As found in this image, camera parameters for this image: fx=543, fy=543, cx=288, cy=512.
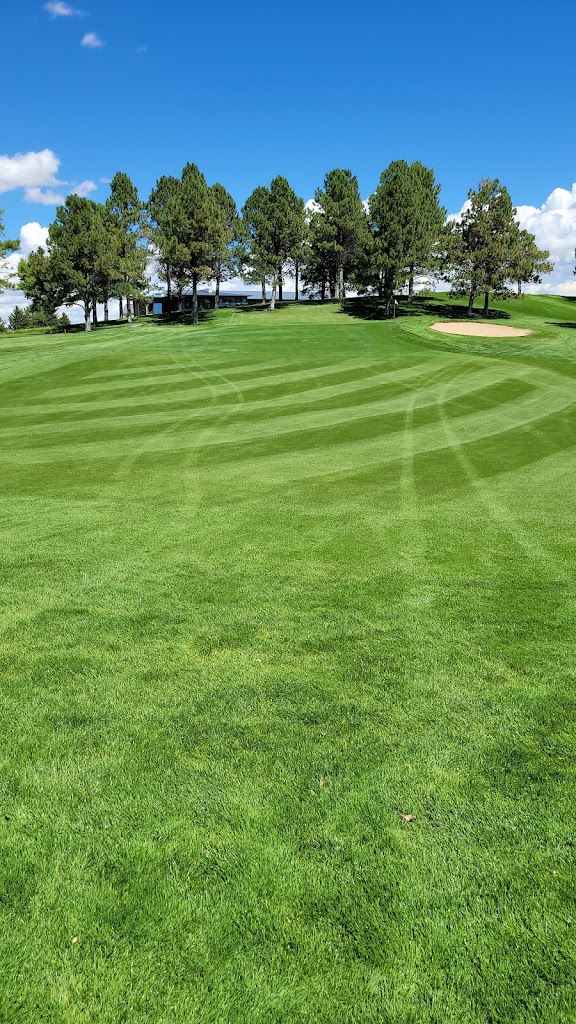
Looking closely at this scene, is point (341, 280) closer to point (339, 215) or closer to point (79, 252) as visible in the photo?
point (339, 215)

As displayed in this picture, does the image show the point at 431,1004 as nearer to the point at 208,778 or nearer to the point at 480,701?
the point at 208,778

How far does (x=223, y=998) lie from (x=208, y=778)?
1254 mm

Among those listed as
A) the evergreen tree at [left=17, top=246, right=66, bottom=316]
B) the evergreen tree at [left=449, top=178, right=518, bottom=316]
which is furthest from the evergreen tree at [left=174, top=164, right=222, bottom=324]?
the evergreen tree at [left=449, top=178, right=518, bottom=316]

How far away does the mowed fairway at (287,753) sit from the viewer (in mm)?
2557

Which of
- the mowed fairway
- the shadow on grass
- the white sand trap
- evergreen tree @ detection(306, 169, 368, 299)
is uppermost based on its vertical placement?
evergreen tree @ detection(306, 169, 368, 299)

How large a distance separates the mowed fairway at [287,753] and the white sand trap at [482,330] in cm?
3742

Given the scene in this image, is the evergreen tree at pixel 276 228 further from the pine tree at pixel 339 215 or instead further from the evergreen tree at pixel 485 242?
the evergreen tree at pixel 485 242

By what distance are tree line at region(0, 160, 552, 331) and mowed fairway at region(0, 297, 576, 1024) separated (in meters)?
49.4

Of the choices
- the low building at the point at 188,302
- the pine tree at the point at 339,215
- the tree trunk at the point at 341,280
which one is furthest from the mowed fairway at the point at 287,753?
the low building at the point at 188,302

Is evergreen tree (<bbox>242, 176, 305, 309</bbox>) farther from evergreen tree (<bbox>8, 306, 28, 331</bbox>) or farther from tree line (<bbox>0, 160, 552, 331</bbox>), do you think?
evergreen tree (<bbox>8, 306, 28, 331</bbox>)

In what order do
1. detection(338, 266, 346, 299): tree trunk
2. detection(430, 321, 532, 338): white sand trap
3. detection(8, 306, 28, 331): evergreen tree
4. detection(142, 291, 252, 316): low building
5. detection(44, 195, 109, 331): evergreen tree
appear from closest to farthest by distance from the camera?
1. detection(430, 321, 532, 338): white sand trap
2. detection(44, 195, 109, 331): evergreen tree
3. detection(338, 266, 346, 299): tree trunk
4. detection(142, 291, 252, 316): low building
5. detection(8, 306, 28, 331): evergreen tree

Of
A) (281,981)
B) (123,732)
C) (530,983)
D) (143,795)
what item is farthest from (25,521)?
(530,983)

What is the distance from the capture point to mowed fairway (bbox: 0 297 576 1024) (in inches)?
101

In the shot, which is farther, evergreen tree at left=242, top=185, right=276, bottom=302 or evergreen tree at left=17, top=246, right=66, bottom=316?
evergreen tree at left=242, top=185, right=276, bottom=302
